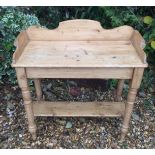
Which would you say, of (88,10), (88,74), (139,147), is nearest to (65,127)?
(139,147)

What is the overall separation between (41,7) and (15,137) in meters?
1.21

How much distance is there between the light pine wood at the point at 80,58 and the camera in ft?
4.73

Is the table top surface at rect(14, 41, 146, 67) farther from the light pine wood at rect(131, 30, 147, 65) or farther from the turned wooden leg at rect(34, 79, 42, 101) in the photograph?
the turned wooden leg at rect(34, 79, 42, 101)

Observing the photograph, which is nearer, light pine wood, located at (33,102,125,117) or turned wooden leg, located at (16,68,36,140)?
turned wooden leg, located at (16,68,36,140)

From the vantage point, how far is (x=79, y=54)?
1.58m

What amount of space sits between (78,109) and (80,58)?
17.9 inches

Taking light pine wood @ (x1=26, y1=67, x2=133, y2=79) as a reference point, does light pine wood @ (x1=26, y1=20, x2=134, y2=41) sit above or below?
above

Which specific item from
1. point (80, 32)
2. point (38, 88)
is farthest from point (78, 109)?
point (80, 32)

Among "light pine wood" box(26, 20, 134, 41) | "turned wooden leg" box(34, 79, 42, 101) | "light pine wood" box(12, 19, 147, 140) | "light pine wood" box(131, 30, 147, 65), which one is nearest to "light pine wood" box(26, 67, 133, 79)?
"light pine wood" box(12, 19, 147, 140)

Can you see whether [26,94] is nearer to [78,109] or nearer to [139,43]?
[78,109]

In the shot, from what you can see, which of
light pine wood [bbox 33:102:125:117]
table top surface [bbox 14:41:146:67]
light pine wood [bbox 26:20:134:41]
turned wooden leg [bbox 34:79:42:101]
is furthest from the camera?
turned wooden leg [bbox 34:79:42:101]

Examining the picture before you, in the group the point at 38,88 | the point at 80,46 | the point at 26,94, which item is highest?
the point at 80,46

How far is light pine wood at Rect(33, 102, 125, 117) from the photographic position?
1.80 metres
